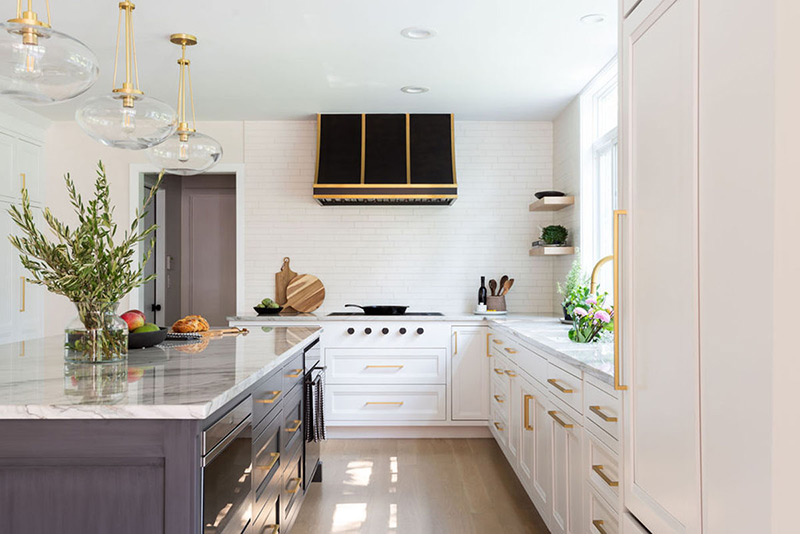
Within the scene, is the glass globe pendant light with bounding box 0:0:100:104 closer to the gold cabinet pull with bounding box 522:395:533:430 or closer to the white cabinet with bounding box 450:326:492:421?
the gold cabinet pull with bounding box 522:395:533:430

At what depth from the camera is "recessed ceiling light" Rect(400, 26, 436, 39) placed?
371 cm

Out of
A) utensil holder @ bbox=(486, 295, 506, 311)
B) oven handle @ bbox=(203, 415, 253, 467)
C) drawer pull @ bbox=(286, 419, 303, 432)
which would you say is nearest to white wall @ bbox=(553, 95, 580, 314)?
utensil holder @ bbox=(486, 295, 506, 311)

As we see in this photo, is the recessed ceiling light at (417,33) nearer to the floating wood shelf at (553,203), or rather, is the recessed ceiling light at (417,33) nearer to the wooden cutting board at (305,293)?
the floating wood shelf at (553,203)

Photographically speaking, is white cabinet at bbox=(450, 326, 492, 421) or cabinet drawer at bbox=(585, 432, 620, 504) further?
white cabinet at bbox=(450, 326, 492, 421)

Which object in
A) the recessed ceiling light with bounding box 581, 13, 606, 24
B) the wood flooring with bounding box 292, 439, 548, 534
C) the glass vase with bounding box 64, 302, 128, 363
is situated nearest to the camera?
the glass vase with bounding box 64, 302, 128, 363

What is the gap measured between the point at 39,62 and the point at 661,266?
168cm

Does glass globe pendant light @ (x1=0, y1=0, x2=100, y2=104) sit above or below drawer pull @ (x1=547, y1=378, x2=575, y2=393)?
above

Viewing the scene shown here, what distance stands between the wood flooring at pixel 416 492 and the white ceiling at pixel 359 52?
8.75ft

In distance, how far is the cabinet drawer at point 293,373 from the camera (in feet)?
9.50

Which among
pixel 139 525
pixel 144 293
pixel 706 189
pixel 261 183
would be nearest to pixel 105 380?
pixel 139 525

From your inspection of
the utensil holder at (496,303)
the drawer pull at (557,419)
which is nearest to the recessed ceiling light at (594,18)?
the drawer pull at (557,419)

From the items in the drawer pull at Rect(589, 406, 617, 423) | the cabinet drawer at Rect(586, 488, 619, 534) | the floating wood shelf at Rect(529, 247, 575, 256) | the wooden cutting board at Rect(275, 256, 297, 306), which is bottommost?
the cabinet drawer at Rect(586, 488, 619, 534)

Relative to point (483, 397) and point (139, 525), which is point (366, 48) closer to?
point (483, 397)

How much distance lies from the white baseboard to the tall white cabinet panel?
371cm
